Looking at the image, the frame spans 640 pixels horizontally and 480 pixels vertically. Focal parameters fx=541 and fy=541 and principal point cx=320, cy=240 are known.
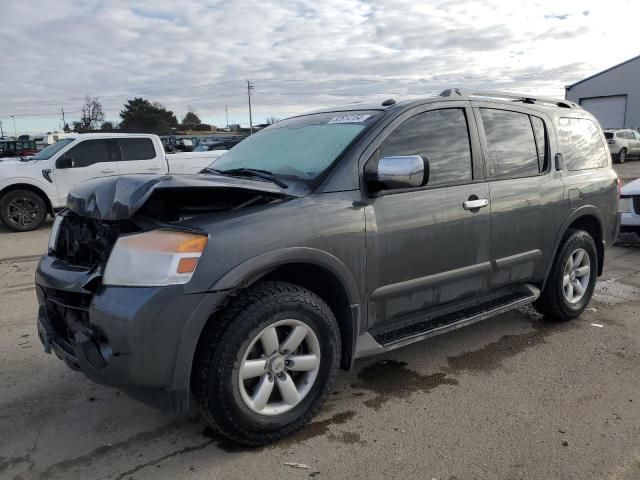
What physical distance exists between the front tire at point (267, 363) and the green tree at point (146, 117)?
204 ft

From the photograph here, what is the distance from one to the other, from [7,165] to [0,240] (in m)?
1.61

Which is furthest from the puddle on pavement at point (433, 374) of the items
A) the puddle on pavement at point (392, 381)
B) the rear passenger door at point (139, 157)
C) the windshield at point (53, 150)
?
the windshield at point (53, 150)

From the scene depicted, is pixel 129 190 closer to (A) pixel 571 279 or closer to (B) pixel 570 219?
(B) pixel 570 219

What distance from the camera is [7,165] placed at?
33.1 ft

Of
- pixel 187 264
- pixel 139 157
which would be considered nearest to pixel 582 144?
pixel 187 264

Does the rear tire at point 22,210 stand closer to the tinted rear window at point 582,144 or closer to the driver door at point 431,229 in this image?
the driver door at point 431,229

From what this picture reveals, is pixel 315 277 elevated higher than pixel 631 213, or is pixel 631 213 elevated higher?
pixel 315 277

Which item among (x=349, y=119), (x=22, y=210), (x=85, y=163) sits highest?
(x=349, y=119)

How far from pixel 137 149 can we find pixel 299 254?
927cm

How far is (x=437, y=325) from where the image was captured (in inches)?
138

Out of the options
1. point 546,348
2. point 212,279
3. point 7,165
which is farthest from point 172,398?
point 7,165

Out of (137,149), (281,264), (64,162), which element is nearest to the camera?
(281,264)

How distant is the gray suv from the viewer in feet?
8.12

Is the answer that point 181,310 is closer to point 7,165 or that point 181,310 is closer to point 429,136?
point 429,136
